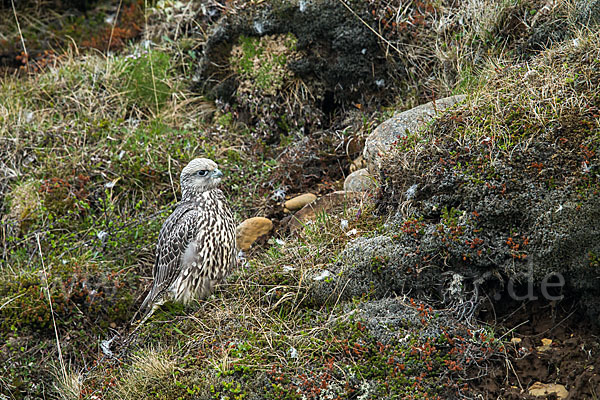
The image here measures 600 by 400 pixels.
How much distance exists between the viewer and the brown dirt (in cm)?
411

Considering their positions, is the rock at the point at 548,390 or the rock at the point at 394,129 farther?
the rock at the point at 394,129

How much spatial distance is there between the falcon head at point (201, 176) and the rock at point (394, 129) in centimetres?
141

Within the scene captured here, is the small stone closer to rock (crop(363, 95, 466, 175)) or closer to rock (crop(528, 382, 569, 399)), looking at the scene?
rock (crop(528, 382, 569, 399))

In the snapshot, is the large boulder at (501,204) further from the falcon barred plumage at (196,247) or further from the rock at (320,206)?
the falcon barred plumage at (196,247)

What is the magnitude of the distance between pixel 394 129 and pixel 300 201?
50.2 inches

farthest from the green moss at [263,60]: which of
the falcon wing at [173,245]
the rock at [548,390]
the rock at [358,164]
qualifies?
the rock at [548,390]

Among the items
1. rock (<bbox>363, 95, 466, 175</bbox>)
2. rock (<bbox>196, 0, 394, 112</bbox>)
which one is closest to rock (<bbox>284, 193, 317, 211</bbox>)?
rock (<bbox>363, 95, 466, 175</bbox>)

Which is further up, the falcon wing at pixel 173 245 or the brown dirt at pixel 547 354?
the brown dirt at pixel 547 354

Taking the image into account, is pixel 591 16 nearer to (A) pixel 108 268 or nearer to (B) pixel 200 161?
(B) pixel 200 161

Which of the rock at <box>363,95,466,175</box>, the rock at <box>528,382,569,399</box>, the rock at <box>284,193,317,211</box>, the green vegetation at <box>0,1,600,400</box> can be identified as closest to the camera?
the rock at <box>528,382,569,399</box>

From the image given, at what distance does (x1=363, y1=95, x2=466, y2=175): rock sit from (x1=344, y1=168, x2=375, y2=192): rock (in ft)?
0.34

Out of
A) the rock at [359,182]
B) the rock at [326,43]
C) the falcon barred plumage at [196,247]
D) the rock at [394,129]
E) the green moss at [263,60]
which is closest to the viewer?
the falcon barred plumage at [196,247]

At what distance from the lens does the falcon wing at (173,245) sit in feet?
19.1

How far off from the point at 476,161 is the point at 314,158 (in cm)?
241
